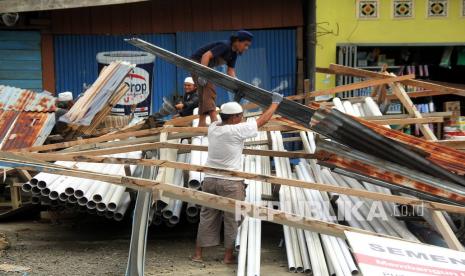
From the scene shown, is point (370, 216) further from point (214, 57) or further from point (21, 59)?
point (21, 59)

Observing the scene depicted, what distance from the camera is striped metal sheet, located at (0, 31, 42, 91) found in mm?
11797

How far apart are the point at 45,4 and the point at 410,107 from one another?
6827mm

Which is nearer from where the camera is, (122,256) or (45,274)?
(45,274)

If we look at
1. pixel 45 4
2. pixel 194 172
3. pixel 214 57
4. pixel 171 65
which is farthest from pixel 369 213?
pixel 45 4

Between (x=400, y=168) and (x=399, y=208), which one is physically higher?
(x=400, y=168)

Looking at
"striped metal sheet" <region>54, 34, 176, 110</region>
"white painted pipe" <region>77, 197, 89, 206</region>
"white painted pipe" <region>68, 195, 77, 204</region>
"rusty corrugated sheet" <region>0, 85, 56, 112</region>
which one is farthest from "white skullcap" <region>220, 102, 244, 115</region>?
"striped metal sheet" <region>54, 34, 176, 110</region>

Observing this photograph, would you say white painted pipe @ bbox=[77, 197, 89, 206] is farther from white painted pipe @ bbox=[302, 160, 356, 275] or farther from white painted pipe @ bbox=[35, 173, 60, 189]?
white painted pipe @ bbox=[302, 160, 356, 275]

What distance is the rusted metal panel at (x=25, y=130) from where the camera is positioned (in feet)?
Answer: 28.3

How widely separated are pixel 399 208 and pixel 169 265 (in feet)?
7.48

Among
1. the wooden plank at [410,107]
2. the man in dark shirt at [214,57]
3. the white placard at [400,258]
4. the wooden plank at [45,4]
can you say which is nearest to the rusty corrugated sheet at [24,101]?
the wooden plank at [45,4]

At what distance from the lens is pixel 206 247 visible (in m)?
6.43

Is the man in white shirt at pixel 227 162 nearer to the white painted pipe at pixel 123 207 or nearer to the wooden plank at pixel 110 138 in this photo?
the white painted pipe at pixel 123 207

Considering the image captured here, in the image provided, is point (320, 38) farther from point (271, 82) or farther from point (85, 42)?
point (85, 42)

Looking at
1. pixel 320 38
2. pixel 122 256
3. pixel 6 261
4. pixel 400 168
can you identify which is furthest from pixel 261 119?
pixel 320 38
